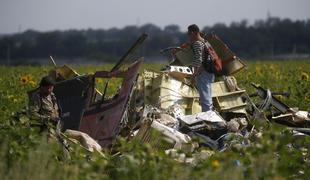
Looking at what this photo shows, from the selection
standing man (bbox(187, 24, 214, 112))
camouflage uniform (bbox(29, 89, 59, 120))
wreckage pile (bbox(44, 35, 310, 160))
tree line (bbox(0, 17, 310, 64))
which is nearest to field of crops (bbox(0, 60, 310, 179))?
camouflage uniform (bbox(29, 89, 59, 120))

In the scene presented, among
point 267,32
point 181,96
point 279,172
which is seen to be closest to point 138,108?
point 181,96

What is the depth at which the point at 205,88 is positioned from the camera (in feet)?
42.7

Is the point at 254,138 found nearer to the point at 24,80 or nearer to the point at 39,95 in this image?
the point at 39,95

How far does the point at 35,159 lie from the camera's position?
683 cm

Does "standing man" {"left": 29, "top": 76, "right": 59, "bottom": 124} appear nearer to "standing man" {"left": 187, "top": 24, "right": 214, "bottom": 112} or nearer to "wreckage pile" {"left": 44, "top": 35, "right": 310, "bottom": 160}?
"wreckage pile" {"left": 44, "top": 35, "right": 310, "bottom": 160}

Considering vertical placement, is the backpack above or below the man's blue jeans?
above

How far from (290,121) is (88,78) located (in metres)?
3.28

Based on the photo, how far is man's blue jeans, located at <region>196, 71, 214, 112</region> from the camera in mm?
12773

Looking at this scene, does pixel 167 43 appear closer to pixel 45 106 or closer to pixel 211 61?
pixel 211 61

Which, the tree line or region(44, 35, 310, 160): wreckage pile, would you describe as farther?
the tree line

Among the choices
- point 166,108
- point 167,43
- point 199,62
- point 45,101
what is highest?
point 199,62

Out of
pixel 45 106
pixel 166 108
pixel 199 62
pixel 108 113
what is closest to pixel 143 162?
pixel 45 106

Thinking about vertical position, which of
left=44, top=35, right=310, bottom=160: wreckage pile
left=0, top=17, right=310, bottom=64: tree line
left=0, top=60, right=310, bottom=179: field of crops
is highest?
left=0, top=60, right=310, bottom=179: field of crops

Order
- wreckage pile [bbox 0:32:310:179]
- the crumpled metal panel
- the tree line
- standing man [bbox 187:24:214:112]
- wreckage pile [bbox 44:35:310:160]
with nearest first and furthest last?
1. wreckage pile [bbox 0:32:310:179]
2. wreckage pile [bbox 44:35:310:160]
3. the crumpled metal panel
4. standing man [bbox 187:24:214:112]
5. the tree line
